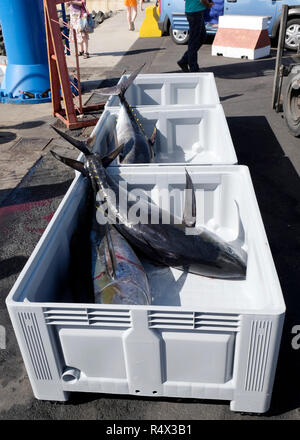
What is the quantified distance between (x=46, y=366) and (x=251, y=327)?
1.22m

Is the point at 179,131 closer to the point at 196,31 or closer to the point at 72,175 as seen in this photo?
the point at 72,175

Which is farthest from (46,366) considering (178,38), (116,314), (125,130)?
(178,38)

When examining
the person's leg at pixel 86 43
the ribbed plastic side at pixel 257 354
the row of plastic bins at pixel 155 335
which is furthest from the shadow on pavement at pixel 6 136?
the ribbed plastic side at pixel 257 354

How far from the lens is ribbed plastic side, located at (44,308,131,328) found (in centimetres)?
214

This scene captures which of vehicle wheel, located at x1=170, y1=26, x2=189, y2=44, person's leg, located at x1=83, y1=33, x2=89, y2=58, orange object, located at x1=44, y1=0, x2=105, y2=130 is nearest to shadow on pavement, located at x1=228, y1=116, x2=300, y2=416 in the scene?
orange object, located at x1=44, y1=0, x2=105, y2=130

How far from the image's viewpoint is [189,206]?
343cm

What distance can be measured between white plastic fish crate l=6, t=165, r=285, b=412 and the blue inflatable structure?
674 centimetres

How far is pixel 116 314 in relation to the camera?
213 centimetres

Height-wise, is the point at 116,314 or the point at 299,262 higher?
the point at 116,314

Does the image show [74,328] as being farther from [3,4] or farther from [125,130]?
[3,4]

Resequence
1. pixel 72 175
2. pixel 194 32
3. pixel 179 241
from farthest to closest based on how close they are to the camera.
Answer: pixel 194 32, pixel 72 175, pixel 179 241

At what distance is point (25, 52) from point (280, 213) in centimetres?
665

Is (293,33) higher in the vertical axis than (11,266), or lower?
higher

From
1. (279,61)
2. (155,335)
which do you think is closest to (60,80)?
(279,61)
